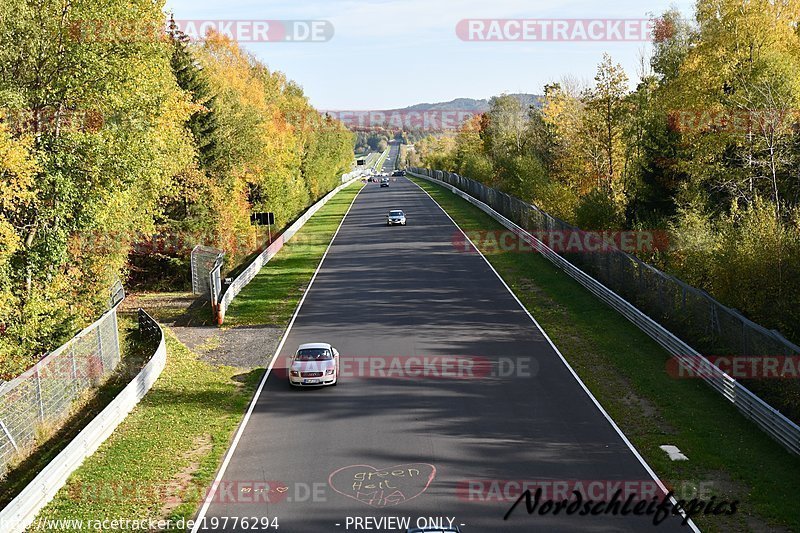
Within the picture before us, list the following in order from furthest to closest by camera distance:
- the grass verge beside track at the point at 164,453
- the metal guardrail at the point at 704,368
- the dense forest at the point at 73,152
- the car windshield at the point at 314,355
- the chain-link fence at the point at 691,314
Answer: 1. the dense forest at the point at 73,152
2. the car windshield at the point at 314,355
3. the chain-link fence at the point at 691,314
4. the metal guardrail at the point at 704,368
5. the grass verge beside track at the point at 164,453

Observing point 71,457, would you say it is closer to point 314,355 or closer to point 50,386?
point 50,386

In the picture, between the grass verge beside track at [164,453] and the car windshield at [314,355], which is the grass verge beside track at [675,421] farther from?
the grass verge beside track at [164,453]

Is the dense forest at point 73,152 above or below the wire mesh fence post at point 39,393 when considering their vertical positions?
above

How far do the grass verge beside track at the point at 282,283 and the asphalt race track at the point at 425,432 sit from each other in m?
1.89

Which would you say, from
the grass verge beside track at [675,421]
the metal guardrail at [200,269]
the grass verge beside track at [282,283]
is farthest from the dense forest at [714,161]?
the metal guardrail at [200,269]

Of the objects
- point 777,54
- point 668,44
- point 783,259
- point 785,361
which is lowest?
point 785,361

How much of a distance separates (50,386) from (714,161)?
36.5 m

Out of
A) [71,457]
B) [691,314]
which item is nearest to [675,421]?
[691,314]

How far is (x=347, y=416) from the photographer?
21938mm

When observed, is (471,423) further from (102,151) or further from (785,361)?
(102,151)

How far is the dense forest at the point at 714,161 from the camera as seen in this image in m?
26.1

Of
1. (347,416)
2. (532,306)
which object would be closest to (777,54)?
(532,306)

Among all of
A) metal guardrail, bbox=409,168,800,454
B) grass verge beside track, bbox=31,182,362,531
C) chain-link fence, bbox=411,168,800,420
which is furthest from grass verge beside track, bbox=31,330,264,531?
chain-link fence, bbox=411,168,800,420

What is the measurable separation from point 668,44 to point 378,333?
61.1 m
